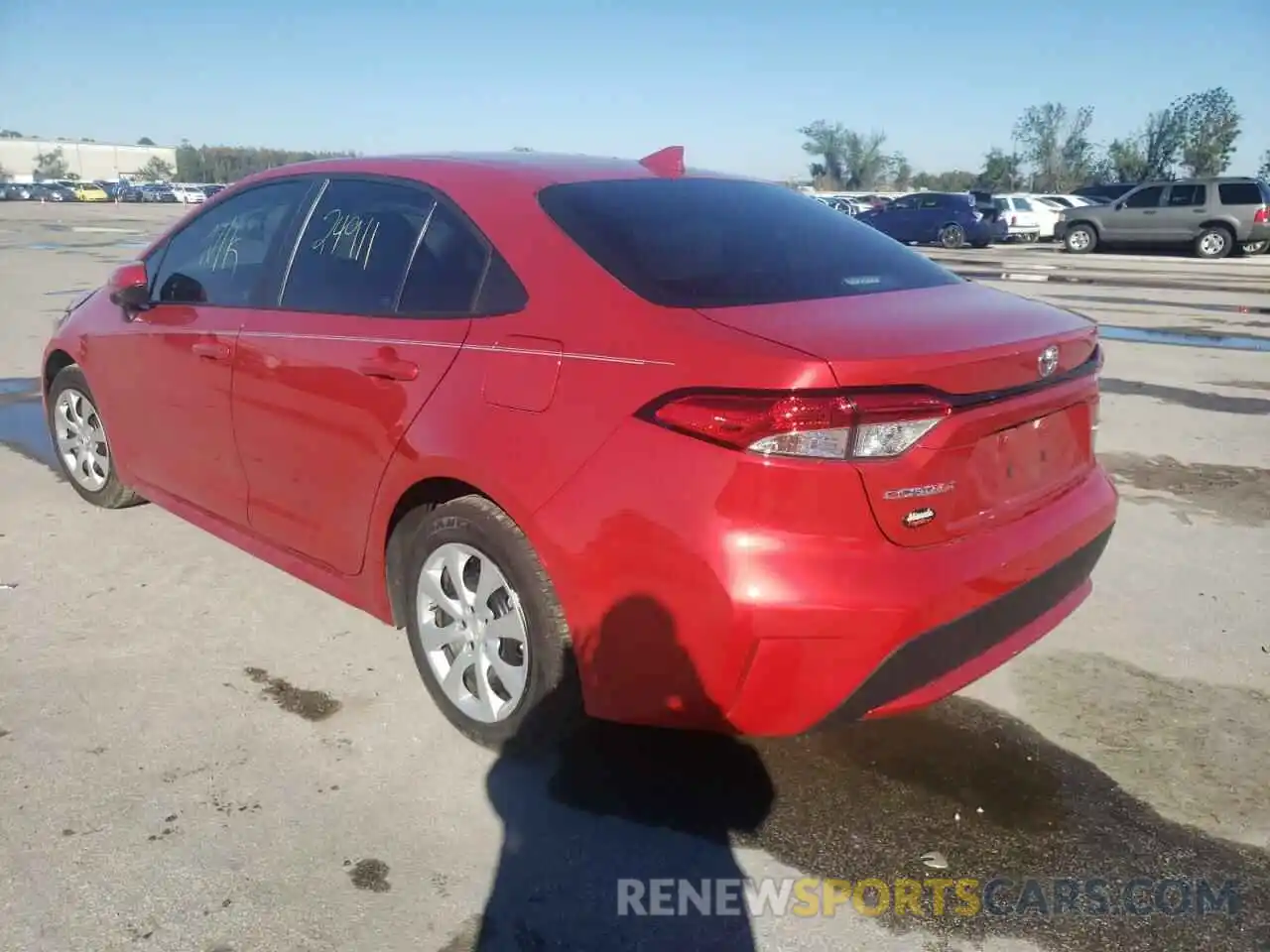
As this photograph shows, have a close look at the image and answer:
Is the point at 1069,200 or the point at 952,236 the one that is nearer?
the point at 952,236

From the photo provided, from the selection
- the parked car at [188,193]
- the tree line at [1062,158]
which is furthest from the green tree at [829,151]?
the parked car at [188,193]

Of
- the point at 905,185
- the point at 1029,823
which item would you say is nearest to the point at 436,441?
the point at 1029,823

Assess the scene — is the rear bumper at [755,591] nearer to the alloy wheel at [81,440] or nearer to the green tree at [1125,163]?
the alloy wheel at [81,440]

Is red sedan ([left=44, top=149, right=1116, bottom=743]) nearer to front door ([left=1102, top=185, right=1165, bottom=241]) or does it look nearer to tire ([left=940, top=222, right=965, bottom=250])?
front door ([left=1102, top=185, right=1165, bottom=241])

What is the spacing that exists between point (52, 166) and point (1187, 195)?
117m

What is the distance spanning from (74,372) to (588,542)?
3.49 m

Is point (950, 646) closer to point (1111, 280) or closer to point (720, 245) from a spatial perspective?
point (720, 245)

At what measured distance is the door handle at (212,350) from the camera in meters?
3.60

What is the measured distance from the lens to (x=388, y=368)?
296cm

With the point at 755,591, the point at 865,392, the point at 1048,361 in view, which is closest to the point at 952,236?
the point at 1048,361

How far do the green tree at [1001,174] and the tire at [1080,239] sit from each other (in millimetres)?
45898

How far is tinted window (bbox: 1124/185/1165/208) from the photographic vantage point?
23.7m

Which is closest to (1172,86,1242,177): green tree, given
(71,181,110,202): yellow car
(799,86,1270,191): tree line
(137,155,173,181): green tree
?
(799,86,1270,191): tree line

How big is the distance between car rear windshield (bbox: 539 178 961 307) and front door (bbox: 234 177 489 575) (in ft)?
1.23
